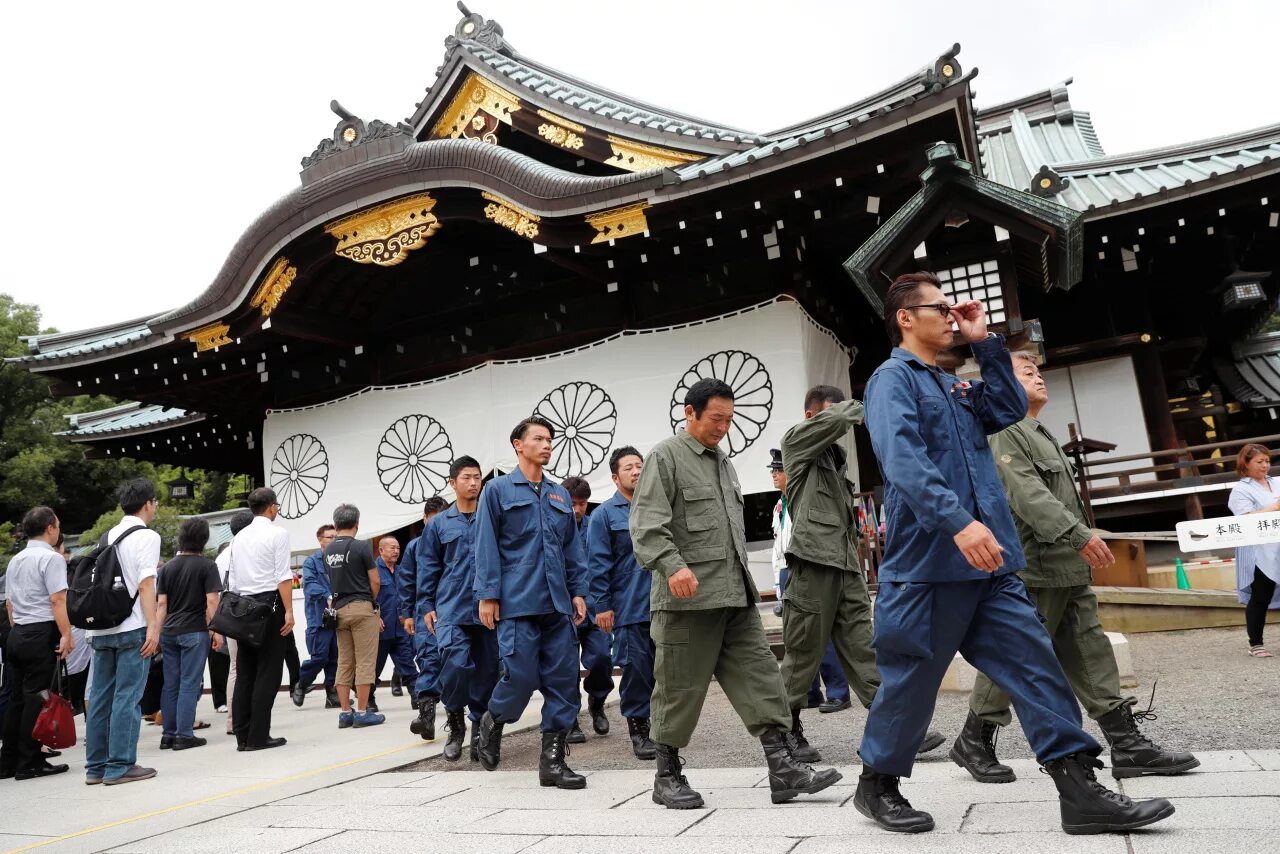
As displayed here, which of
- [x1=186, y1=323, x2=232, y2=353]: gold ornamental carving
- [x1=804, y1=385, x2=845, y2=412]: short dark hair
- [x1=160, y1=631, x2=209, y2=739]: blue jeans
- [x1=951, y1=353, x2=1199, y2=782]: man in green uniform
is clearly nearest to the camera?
[x1=951, y1=353, x2=1199, y2=782]: man in green uniform

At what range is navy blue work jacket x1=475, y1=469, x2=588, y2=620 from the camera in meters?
4.29

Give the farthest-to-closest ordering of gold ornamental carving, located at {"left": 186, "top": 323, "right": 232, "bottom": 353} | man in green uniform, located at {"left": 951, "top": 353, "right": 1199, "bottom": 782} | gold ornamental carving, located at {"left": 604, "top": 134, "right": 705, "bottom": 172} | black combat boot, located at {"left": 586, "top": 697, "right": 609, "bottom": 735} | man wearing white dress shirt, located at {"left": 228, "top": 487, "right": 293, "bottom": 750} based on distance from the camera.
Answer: gold ornamental carving, located at {"left": 186, "top": 323, "right": 232, "bottom": 353}, gold ornamental carving, located at {"left": 604, "top": 134, "right": 705, "bottom": 172}, man wearing white dress shirt, located at {"left": 228, "top": 487, "right": 293, "bottom": 750}, black combat boot, located at {"left": 586, "top": 697, "right": 609, "bottom": 735}, man in green uniform, located at {"left": 951, "top": 353, "right": 1199, "bottom": 782}

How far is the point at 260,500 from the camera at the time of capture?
6.45 m

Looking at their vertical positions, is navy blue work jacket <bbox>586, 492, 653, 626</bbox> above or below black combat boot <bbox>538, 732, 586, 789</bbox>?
above

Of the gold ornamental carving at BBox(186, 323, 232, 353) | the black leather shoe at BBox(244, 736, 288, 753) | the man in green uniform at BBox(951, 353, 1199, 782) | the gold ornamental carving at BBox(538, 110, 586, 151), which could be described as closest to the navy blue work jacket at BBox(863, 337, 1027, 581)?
the man in green uniform at BBox(951, 353, 1199, 782)

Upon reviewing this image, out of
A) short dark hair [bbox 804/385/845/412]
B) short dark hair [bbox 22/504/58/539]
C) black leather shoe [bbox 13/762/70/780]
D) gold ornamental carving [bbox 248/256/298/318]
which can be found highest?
gold ornamental carving [bbox 248/256/298/318]

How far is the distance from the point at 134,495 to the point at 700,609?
3.97 metres

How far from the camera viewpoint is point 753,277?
9.27 m

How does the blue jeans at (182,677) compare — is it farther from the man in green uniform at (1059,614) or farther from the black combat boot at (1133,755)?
the black combat boot at (1133,755)

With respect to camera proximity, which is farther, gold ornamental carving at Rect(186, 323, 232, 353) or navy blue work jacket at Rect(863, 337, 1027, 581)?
gold ornamental carving at Rect(186, 323, 232, 353)

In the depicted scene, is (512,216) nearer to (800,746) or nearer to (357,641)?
(357,641)

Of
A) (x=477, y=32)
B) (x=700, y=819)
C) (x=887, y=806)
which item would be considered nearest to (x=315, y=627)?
(x=700, y=819)

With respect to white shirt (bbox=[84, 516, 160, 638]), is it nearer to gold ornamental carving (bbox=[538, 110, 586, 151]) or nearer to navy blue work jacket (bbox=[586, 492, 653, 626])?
navy blue work jacket (bbox=[586, 492, 653, 626])

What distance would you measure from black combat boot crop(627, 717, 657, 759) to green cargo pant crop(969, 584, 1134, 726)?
185 cm
